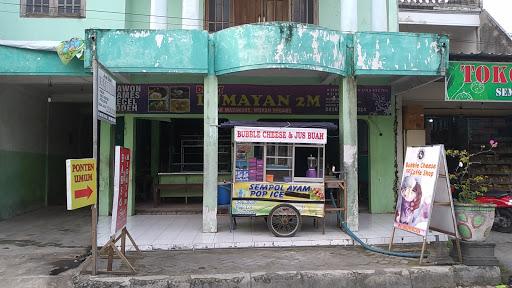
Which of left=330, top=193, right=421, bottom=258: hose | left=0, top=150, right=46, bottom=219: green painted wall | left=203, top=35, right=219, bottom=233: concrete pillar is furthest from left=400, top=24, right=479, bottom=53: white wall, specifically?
left=0, top=150, right=46, bottom=219: green painted wall

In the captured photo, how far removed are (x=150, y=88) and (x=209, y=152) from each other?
3373 mm

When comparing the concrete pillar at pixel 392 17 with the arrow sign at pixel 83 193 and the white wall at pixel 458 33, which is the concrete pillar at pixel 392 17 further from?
the arrow sign at pixel 83 193

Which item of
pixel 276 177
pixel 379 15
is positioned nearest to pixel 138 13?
pixel 276 177

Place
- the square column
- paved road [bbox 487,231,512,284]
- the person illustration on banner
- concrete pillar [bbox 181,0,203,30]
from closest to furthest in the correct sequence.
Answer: paved road [bbox 487,231,512,284]
the person illustration on banner
the square column
concrete pillar [bbox 181,0,203,30]

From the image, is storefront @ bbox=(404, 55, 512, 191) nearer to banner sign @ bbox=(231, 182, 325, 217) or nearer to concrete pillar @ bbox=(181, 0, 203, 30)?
banner sign @ bbox=(231, 182, 325, 217)

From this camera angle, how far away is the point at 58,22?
37.2 feet

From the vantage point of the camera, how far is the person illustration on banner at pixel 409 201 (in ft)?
23.9

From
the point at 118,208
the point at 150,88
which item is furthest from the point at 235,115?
the point at 118,208

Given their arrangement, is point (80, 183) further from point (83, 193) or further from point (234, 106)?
point (234, 106)

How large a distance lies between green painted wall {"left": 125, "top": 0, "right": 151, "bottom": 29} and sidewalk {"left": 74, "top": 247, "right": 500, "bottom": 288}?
634 cm

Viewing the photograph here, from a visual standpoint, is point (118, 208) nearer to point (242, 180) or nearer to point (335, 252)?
point (242, 180)

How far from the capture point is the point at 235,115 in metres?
11.9

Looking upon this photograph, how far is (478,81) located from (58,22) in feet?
31.8

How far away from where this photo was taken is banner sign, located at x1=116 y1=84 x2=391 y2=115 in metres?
11.6
